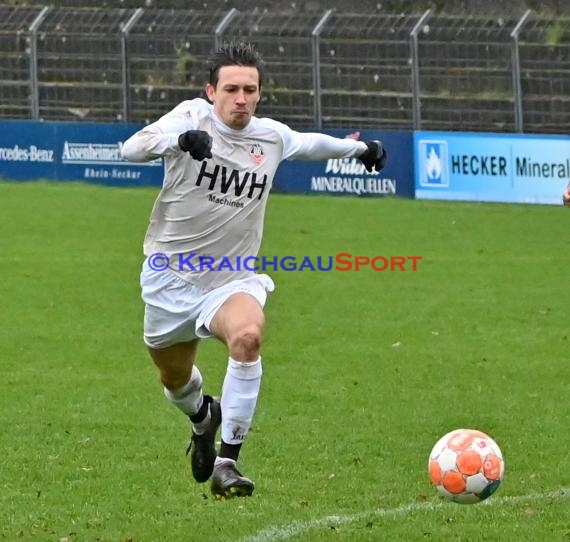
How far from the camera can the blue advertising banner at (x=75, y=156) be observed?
2619 centimetres

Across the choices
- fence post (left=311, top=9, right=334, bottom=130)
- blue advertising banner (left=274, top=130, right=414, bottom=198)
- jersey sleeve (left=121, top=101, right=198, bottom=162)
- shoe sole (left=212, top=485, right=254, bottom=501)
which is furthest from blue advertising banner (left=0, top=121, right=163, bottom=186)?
shoe sole (left=212, top=485, right=254, bottom=501)

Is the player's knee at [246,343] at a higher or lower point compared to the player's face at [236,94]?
lower

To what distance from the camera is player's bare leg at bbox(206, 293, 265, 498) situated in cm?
677

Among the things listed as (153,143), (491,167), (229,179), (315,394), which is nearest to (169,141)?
(153,143)

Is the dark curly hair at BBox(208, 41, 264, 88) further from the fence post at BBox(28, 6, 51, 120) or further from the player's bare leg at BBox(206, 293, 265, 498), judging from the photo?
the fence post at BBox(28, 6, 51, 120)

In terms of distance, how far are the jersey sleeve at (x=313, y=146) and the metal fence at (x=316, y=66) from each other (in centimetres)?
1744

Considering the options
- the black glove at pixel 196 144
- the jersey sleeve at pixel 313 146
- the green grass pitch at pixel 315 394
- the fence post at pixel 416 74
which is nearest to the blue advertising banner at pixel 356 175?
the fence post at pixel 416 74

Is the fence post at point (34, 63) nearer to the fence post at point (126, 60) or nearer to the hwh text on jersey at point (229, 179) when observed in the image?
the fence post at point (126, 60)

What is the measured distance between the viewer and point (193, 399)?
7.89 m

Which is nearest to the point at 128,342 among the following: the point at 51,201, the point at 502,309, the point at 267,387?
A: the point at 267,387

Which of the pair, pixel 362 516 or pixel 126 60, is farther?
pixel 126 60

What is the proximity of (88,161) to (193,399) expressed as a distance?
62.1 ft

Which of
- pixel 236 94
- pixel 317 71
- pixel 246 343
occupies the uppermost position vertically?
pixel 317 71

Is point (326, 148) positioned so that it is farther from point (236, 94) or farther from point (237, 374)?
point (237, 374)
